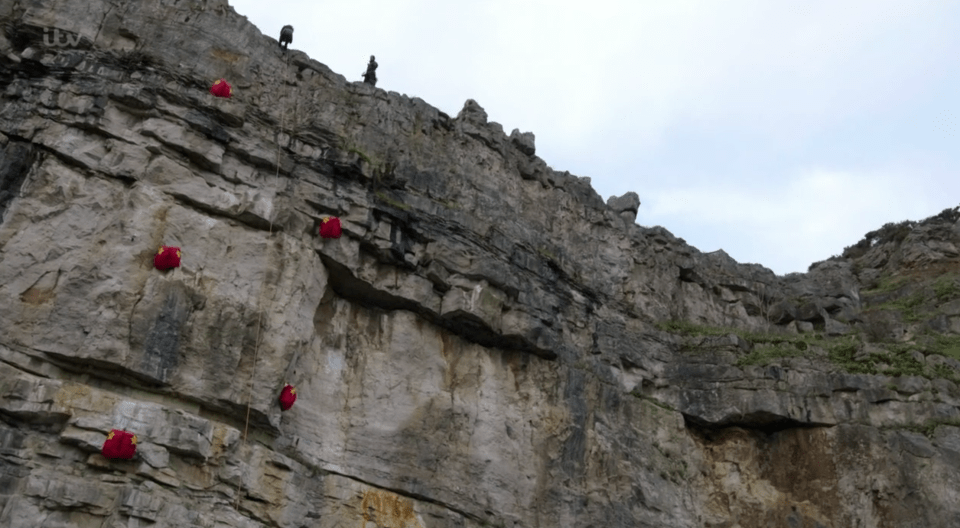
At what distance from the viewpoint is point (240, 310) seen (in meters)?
16.6

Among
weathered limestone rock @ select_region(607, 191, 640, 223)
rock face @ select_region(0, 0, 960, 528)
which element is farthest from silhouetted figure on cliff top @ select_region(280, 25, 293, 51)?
weathered limestone rock @ select_region(607, 191, 640, 223)

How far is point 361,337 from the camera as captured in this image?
18844mm

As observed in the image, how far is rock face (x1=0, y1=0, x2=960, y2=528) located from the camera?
15.1 m

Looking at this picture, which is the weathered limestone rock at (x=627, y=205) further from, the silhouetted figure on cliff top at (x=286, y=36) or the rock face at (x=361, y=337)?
the silhouetted figure on cliff top at (x=286, y=36)

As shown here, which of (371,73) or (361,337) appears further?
(371,73)

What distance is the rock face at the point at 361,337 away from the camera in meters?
15.1

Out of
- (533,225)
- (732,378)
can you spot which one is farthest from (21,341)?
(732,378)

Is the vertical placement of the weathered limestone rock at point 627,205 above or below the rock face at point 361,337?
above

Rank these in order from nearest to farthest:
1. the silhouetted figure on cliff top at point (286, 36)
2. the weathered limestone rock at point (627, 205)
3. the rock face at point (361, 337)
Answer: the rock face at point (361, 337), the silhouetted figure on cliff top at point (286, 36), the weathered limestone rock at point (627, 205)

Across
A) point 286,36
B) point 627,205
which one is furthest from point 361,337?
point 627,205

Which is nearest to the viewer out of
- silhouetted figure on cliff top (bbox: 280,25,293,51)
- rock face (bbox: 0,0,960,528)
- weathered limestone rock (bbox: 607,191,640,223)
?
rock face (bbox: 0,0,960,528)

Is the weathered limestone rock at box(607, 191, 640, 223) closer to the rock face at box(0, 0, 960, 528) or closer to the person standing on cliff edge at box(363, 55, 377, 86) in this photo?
the rock face at box(0, 0, 960, 528)

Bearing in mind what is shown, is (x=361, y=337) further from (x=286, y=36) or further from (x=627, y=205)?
(x=627, y=205)

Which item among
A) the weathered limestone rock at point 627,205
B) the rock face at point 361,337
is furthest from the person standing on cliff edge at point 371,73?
the weathered limestone rock at point 627,205
